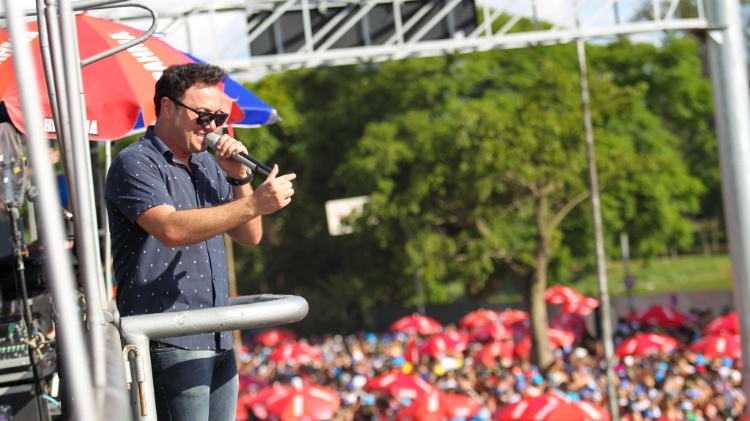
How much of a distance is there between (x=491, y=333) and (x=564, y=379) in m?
5.65

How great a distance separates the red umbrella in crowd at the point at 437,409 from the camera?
12.5 m

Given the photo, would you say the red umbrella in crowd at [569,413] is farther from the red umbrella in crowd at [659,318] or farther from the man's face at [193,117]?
the red umbrella in crowd at [659,318]

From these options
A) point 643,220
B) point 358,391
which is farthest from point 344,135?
point 358,391

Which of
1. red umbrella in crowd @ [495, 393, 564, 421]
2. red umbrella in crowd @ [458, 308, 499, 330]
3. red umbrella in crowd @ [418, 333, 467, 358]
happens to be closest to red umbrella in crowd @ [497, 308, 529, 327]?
red umbrella in crowd @ [458, 308, 499, 330]

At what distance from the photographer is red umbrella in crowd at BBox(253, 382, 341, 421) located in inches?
529

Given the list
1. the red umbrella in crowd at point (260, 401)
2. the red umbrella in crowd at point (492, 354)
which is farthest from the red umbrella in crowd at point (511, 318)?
the red umbrella in crowd at point (260, 401)

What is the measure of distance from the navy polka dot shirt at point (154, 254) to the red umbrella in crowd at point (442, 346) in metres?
17.4

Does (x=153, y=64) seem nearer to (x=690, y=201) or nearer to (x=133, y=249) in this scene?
(x=133, y=249)

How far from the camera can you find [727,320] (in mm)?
18203

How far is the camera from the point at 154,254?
2.63m

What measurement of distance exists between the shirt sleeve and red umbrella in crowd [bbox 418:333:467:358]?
57.5 feet

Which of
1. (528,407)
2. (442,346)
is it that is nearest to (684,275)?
(442,346)

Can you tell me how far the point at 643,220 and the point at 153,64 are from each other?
2192 cm

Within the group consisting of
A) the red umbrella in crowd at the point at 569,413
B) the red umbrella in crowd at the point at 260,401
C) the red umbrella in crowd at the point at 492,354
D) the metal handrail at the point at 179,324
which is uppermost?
→ the metal handrail at the point at 179,324
